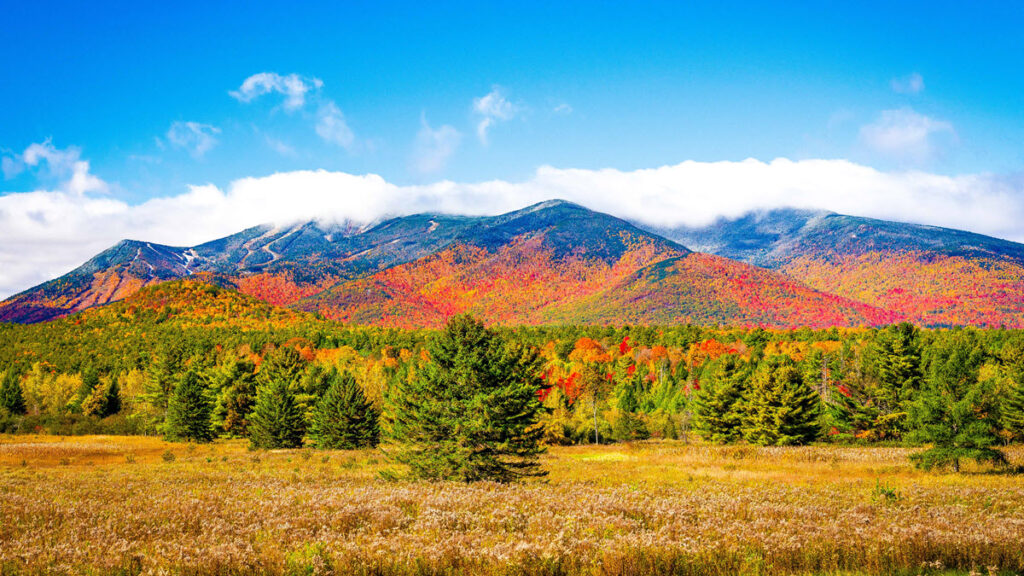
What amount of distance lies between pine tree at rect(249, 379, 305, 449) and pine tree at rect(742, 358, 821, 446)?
43.5 meters

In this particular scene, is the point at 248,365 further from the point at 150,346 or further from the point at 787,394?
the point at 150,346

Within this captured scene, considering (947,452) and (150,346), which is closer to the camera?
(947,452)

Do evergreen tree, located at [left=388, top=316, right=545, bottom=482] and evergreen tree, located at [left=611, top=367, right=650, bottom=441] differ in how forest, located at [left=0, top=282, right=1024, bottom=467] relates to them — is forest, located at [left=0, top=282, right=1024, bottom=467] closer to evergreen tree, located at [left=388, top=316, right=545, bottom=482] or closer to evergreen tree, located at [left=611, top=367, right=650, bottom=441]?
evergreen tree, located at [left=611, top=367, right=650, bottom=441]

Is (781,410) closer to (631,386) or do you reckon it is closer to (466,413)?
(466,413)

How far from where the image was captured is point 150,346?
134 m

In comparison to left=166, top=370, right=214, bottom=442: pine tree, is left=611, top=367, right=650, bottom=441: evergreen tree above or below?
below

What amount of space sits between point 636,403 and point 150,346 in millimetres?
117387

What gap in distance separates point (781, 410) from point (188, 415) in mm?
58499

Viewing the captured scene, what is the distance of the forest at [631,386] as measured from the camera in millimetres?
45656

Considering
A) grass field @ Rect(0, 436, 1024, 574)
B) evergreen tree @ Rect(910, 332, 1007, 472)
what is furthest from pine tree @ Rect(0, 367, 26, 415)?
evergreen tree @ Rect(910, 332, 1007, 472)

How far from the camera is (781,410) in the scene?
49.5m

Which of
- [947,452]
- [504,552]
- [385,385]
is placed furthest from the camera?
[385,385]

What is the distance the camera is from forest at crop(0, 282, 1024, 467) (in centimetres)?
4566

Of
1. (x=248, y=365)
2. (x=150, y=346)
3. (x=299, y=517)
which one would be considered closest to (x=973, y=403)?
(x=299, y=517)
